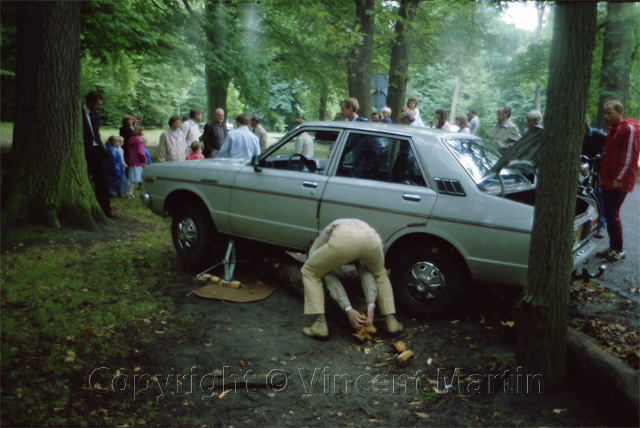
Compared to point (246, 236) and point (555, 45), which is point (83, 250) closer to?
point (246, 236)

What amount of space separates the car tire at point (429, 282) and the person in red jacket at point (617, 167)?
122 inches

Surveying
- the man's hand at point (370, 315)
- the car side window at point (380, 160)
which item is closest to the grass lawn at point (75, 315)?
the man's hand at point (370, 315)

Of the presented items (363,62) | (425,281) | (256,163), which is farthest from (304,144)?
(363,62)

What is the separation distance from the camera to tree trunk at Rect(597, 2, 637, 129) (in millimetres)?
15461

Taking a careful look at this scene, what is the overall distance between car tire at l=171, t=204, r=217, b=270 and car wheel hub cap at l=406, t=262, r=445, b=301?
276cm

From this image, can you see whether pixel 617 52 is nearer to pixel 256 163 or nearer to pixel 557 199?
pixel 256 163

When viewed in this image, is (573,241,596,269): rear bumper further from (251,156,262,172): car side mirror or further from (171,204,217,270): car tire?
(171,204,217,270): car tire

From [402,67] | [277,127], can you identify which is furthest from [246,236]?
[277,127]

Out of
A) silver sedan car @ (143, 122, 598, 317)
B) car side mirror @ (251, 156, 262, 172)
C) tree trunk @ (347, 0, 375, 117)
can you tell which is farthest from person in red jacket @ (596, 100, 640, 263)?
tree trunk @ (347, 0, 375, 117)

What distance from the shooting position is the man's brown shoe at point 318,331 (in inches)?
209

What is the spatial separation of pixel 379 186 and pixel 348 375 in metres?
1.98

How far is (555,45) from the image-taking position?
372 cm

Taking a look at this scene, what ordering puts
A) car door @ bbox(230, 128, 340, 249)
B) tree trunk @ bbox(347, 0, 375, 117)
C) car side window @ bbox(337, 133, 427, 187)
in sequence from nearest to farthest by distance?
1. car side window @ bbox(337, 133, 427, 187)
2. car door @ bbox(230, 128, 340, 249)
3. tree trunk @ bbox(347, 0, 375, 117)

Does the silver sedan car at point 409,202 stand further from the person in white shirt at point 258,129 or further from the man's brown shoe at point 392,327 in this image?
the person in white shirt at point 258,129
